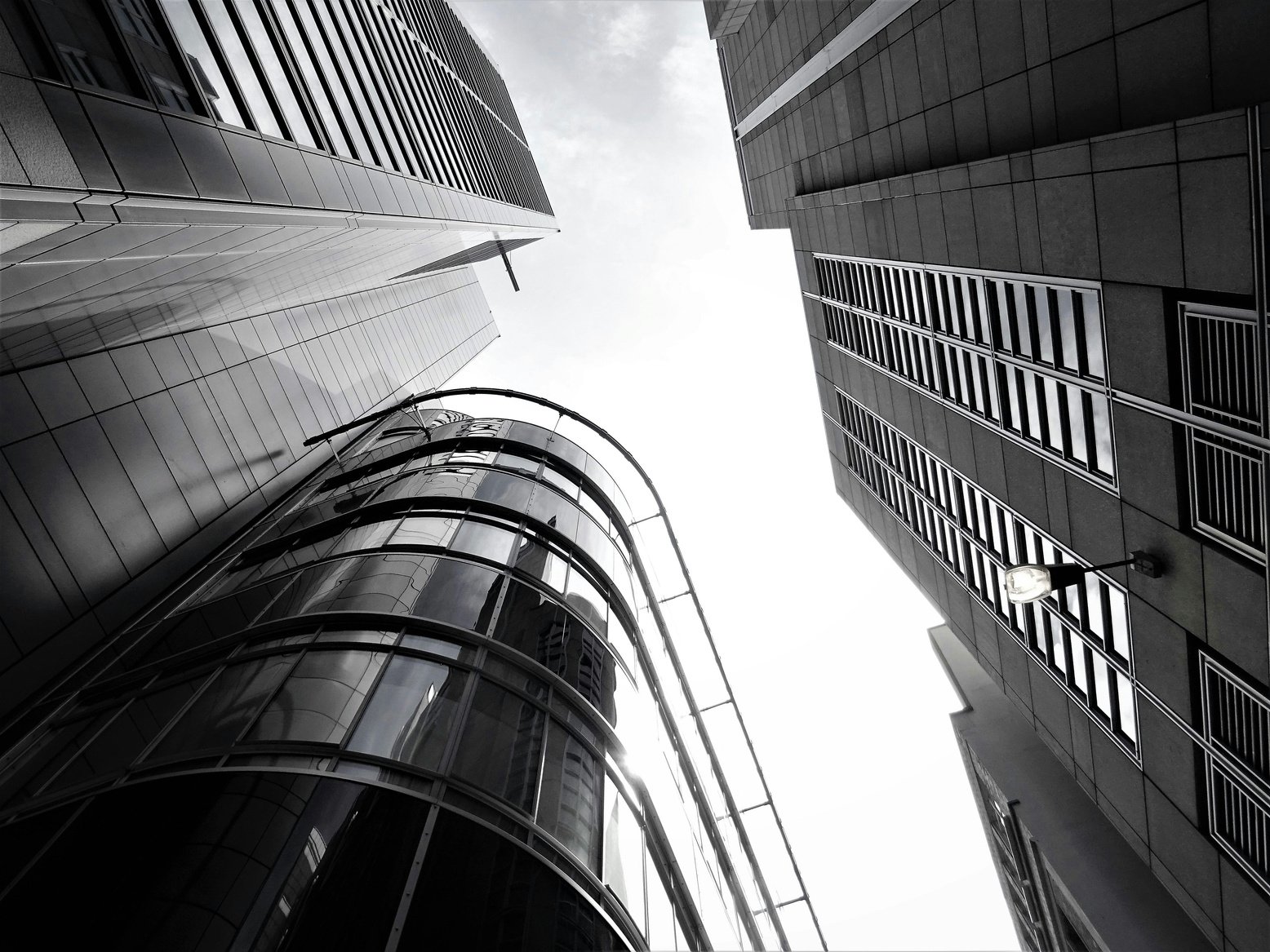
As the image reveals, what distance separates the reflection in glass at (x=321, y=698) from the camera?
31.9 ft

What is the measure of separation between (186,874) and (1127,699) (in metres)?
17.7

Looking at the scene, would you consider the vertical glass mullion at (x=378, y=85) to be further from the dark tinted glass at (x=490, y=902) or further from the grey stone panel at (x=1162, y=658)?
the grey stone panel at (x=1162, y=658)

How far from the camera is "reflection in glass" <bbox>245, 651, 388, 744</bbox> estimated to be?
9.73 metres

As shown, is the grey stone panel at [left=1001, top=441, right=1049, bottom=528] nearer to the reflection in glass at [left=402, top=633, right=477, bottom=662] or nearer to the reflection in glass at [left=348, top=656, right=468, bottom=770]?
the reflection in glass at [left=402, top=633, right=477, bottom=662]

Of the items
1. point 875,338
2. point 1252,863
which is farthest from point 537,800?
point 875,338

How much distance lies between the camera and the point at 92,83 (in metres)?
9.68

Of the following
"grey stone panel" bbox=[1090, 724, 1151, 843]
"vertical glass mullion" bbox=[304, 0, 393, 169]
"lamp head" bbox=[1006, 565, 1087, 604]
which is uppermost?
"vertical glass mullion" bbox=[304, 0, 393, 169]

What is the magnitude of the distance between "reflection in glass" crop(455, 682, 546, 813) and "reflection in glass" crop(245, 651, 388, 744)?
1.53m

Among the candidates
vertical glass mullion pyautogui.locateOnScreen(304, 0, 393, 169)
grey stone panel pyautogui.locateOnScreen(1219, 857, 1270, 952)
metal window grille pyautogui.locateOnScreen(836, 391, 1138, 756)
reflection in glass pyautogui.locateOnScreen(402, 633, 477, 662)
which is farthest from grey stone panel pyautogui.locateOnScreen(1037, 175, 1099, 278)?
vertical glass mullion pyautogui.locateOnScreen(304, 0, 393, 169)

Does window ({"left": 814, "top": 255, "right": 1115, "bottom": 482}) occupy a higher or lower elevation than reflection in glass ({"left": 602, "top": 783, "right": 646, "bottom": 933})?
higher

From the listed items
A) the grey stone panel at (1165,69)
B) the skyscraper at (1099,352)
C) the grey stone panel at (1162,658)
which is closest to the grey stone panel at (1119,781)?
the skyscraper at (1099,352)

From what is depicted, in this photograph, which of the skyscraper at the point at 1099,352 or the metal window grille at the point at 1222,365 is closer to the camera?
the metal window grille at the point at 1222,365

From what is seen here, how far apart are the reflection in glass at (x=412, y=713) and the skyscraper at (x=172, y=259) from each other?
6.75 m

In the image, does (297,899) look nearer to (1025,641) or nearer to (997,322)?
(997,322)
